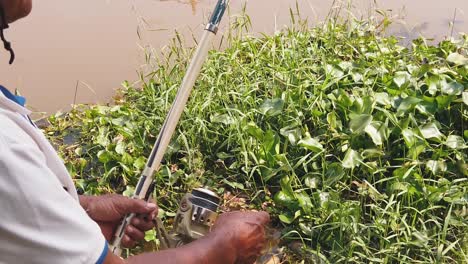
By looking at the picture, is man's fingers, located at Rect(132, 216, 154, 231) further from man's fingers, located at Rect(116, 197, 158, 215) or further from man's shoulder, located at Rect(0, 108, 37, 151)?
man's shoulder, located at Rect(0, 108, 37, 151)

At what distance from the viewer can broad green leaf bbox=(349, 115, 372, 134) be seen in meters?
3.15

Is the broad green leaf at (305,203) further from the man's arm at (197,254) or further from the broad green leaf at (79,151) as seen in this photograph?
the broad green leaf at (79,151)

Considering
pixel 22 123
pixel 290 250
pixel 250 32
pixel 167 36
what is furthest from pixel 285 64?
pixel 22 123

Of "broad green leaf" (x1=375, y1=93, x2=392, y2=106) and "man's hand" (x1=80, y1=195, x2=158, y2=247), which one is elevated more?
"broad green leaf" (x1=375, y1=93, x2=392, y2=106)

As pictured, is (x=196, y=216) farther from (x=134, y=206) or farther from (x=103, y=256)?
(x=103, y=256)

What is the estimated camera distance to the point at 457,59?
3693mm

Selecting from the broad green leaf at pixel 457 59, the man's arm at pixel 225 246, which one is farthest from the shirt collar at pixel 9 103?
the broad green leaf at pixel 457 59

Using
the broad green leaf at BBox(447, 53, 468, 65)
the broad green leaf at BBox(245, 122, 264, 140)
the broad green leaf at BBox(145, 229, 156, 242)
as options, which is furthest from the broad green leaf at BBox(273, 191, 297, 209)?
the broad green leaf at BBox(447, 53, 468, 65)

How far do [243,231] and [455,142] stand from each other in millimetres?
1508

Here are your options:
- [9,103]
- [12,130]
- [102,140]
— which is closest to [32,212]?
[12,130]

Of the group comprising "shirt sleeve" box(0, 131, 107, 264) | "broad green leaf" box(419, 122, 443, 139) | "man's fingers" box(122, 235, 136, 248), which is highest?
"shirt sleeve" box(0, 131, 107, 264)

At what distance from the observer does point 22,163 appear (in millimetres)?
1304

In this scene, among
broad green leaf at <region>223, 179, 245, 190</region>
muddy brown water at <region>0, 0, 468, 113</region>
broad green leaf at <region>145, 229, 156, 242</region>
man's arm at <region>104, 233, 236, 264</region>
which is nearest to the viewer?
man's arm at <region>104, 233, 236, 264</region>

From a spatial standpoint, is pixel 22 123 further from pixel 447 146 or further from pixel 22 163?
pixel 447 146
